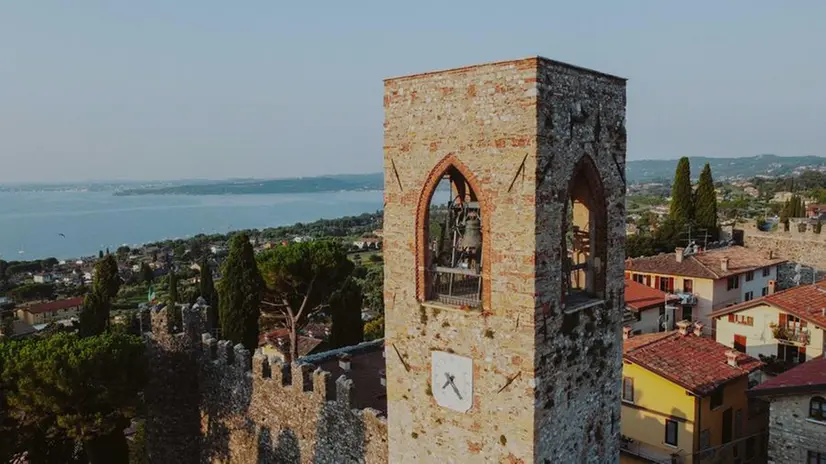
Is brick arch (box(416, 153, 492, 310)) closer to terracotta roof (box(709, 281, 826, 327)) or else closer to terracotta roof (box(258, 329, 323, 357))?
terracotta roof (box(709, 281, 826, 327))

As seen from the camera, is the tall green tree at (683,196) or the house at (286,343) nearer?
the house at (286,343)

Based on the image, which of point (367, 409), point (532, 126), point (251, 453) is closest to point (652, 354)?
point (367, 409)

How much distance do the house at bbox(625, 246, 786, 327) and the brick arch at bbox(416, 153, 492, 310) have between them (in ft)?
83.6

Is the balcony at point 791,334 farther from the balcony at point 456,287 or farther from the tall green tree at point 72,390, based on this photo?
the tall green tree at point 72,390

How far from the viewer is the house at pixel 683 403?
18.7 m

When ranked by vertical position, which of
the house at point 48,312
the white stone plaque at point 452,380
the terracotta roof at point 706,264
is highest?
the white stone plaque at point 452,380

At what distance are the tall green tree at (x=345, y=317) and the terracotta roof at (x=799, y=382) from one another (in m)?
14.7

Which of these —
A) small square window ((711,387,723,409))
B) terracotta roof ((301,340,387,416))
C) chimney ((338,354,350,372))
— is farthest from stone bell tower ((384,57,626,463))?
small square window ((711,387,723,409))

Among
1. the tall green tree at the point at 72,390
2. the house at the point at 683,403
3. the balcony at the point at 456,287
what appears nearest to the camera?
the balcony at the point at 456,287

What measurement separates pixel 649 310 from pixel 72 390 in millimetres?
24422

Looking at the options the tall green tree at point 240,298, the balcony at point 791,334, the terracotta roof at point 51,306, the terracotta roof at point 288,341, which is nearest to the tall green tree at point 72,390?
the tall green tree at point 240,298

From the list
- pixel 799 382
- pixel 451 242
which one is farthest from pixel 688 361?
pixel 451 242

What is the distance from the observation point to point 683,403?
61.4 feet

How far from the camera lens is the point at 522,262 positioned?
9.11m
